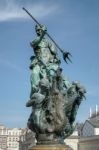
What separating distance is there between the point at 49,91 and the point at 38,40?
3369 millimetres

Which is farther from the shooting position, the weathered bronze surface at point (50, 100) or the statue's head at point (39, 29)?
the statue's head at point (39, 29)

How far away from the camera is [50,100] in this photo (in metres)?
17.6

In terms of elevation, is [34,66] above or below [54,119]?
above

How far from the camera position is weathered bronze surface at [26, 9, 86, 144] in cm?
1761

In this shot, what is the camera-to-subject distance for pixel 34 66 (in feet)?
65.4

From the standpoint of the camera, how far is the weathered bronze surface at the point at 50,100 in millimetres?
17609

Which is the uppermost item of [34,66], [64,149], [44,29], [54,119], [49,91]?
[44,29]

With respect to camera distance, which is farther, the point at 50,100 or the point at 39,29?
the point at 39,29

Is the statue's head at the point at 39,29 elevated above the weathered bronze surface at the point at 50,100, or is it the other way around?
the statue's head at the point at 39,29

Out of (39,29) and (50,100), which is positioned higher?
(39,29)

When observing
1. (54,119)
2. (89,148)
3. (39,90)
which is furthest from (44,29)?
(89,148)

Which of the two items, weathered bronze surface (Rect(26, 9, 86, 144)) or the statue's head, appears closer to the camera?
weathered bronze surface (Rect(26, 9, 86, 144))

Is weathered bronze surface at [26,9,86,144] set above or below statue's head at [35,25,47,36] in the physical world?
below

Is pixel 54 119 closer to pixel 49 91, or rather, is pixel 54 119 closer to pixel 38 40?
pixel 49 91
